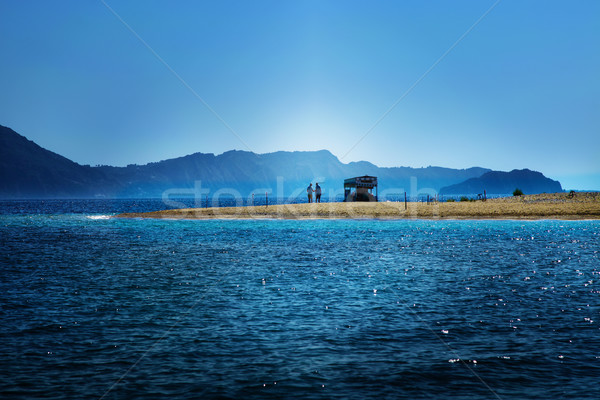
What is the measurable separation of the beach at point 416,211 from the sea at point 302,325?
33.3 metres

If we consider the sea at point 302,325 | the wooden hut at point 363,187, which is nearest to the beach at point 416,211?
the wooden hut at point 363,187

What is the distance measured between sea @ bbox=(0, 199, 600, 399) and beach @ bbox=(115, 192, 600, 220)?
1313 inches

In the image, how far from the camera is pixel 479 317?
1616 centimetres

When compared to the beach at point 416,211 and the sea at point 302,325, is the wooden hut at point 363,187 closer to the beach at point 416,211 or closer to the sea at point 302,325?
the beach at point 416,211

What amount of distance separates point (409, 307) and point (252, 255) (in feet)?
56.7

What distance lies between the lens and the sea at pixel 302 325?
10.5 metres

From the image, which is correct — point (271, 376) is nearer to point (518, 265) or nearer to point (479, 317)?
point (479, 317)

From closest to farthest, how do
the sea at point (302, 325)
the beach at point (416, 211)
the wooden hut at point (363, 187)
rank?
the sea at point (302, 325) → the beach at point (416, 211) → the wooden hut at point (363, 187)

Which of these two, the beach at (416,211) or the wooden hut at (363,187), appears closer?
the beach at (416,211)

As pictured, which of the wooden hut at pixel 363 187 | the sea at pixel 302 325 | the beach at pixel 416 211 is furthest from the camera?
the wooden hut at pixel 363 187

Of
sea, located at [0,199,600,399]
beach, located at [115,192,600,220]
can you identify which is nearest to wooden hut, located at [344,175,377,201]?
beach, located at [115,192,600,220]

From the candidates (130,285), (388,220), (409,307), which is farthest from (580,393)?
(388,220)

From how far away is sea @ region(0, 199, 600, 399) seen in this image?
10500 mm

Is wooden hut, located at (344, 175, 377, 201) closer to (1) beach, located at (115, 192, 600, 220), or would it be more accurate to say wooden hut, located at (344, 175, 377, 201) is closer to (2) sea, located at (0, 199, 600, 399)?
(1) beach, located at (115, 192, 600, 220)
